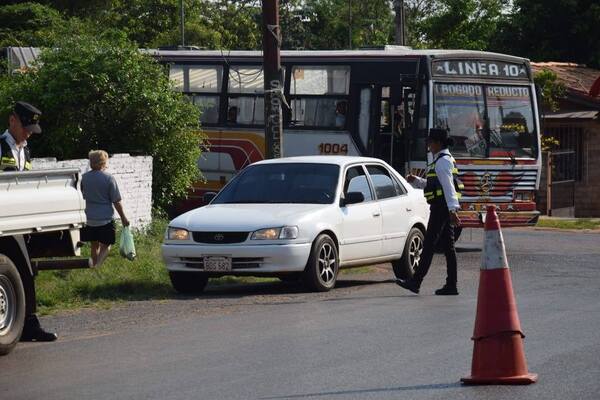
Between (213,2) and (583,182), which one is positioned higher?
(213,2)

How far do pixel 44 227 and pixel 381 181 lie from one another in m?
7.12

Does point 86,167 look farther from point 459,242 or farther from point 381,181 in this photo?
point 459,242

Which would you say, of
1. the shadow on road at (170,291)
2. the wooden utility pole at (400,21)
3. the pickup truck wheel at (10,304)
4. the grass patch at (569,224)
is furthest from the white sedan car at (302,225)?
the wooden utility pole at (400,21)

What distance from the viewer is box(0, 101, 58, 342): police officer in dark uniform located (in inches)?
466

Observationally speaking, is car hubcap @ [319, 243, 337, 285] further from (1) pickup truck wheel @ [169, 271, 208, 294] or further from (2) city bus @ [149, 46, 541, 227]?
(2) city bus @ [149, 46, 541, 227]

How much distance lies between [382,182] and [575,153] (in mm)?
21926

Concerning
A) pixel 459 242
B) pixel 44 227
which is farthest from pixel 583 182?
pixel 44 227

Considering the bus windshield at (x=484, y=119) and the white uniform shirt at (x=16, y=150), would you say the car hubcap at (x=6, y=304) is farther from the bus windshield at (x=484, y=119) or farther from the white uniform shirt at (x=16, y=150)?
the bus windshield at (x=484, y=119)

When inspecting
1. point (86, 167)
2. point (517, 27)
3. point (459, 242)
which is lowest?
point (459, 242)

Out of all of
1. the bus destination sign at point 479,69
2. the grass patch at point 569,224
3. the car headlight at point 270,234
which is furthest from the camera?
the grass patch at point 569,224

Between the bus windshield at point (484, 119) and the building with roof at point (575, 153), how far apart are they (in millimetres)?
12022

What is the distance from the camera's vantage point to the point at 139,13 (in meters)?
55.3

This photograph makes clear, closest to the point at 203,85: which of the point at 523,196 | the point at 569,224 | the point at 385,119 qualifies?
the point at 385,119

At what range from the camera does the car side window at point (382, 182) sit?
1770 centimetres
